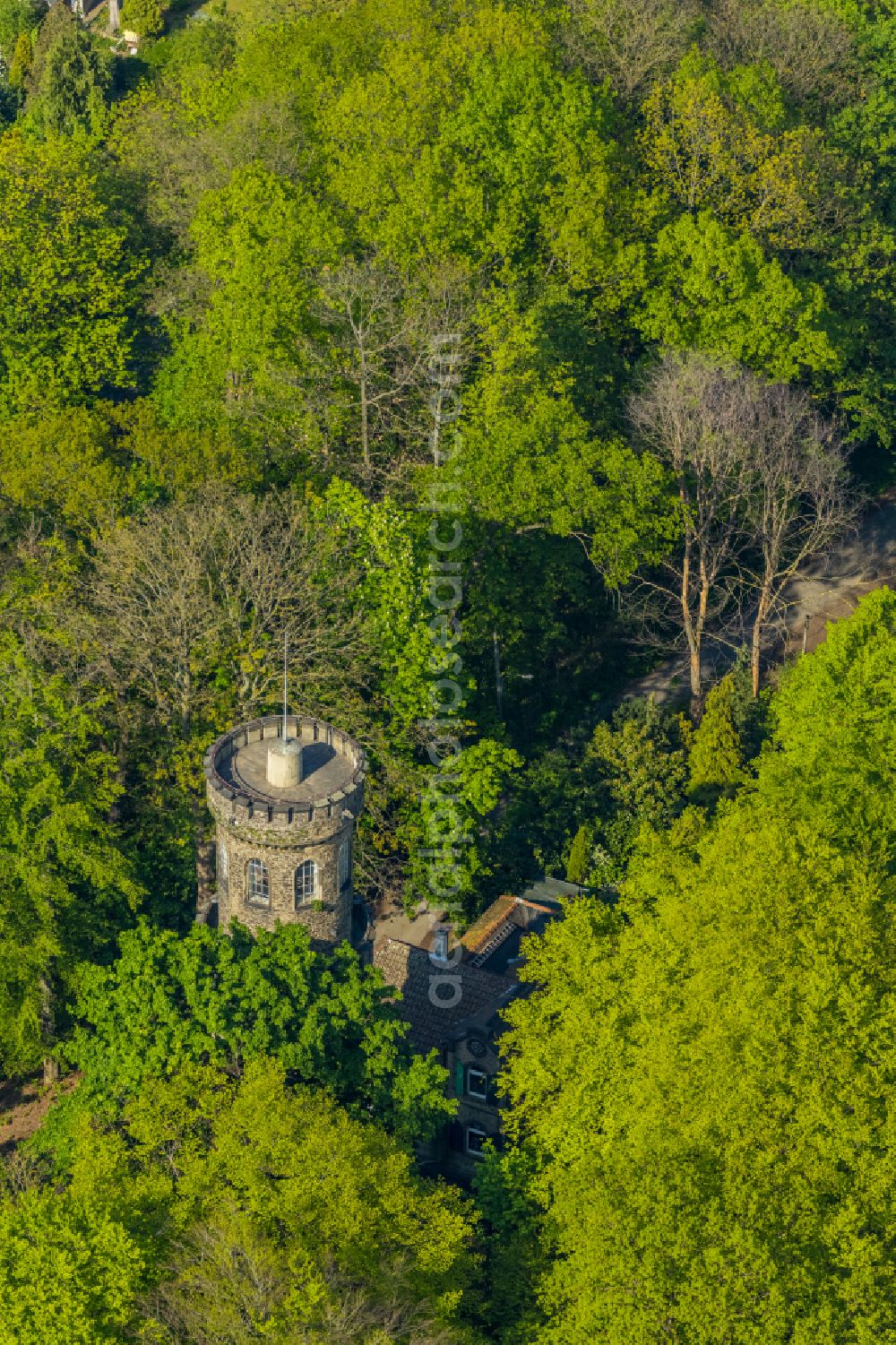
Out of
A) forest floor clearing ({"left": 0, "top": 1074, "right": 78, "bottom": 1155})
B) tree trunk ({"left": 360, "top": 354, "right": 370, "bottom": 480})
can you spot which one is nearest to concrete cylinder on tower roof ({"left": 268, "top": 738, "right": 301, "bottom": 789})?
forest floor clearing ({"left": 0, "top": 1074, "right": 78, "bottom": 1155})

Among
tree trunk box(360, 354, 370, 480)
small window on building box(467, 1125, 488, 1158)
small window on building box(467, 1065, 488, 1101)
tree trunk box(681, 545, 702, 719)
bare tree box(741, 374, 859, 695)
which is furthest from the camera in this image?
tree trunk box(681, 545, 702, 719)

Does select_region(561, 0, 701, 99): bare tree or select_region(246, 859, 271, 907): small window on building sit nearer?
select_region(246, 859, 271, 907): small window on building

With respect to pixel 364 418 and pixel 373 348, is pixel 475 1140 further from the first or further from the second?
pixel 373 348

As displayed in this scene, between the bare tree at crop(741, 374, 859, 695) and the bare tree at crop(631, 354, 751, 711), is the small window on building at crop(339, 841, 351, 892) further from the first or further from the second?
the bare tree at crop(741, 374, 859, 695)

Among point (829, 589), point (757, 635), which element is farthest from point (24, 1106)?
point (829, 589)

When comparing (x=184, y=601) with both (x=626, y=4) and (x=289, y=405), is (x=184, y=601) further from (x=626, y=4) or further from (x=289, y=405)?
(x=626, y=4)

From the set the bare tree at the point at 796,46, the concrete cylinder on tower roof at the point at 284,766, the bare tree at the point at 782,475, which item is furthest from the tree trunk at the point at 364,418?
the bare tree at the point at 796,46

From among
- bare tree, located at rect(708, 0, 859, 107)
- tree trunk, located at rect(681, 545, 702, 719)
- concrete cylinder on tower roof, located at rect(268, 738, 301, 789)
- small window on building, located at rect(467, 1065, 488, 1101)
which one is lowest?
small window on building, located at rect(467, 1065, 488, 1101)

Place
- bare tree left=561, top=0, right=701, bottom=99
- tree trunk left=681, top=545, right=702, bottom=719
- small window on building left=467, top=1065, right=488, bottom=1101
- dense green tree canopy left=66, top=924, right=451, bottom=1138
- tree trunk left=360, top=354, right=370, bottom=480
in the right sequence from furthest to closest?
bare tree left=561, top=0, right=701, bottom=99, tree trunk left=681, top=545, right=702, bottom=719, tree trunk left=360, top=354, right=370, bottom=480, small window on building left=467, top=1065, right=488, bottom=1101, dense green tree canopy left=66, top=924, right=451, bottom=1138
